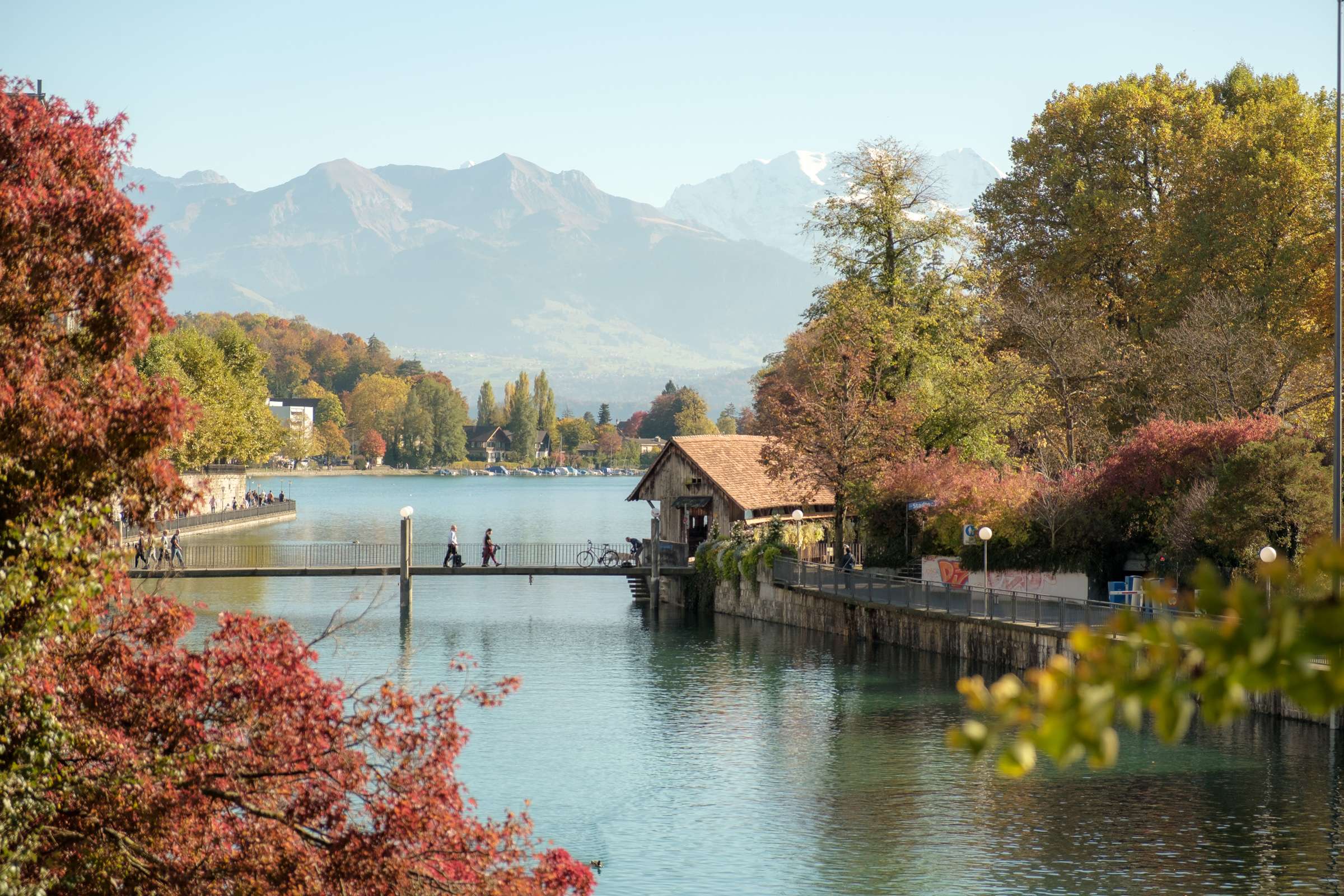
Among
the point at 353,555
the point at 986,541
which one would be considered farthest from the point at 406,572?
the point at 986,541

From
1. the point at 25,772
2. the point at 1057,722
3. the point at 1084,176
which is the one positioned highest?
the point at 1084,176

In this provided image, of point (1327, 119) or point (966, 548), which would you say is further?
point (1327, 119)

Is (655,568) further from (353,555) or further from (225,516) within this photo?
(225,516)

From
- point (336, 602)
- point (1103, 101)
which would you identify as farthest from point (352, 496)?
point (1103, 101)

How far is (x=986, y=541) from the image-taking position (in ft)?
122

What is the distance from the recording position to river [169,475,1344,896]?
19.7 meters

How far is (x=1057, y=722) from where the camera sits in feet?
8.98

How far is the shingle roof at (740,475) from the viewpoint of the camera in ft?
161

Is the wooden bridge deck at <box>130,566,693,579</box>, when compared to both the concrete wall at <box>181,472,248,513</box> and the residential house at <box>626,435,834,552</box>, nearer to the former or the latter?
the residential house at <box>626,435,834,552</box>

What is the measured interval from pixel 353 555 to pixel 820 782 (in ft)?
97.2

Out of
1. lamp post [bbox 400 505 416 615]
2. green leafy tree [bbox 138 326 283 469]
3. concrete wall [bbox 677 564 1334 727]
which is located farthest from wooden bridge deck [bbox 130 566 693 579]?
green leafy tree [bbox 138 326 283 469]

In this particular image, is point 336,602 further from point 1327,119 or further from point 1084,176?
point 1327,119

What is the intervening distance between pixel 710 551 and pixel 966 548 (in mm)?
12294

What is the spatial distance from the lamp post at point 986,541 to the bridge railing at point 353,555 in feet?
47.5
